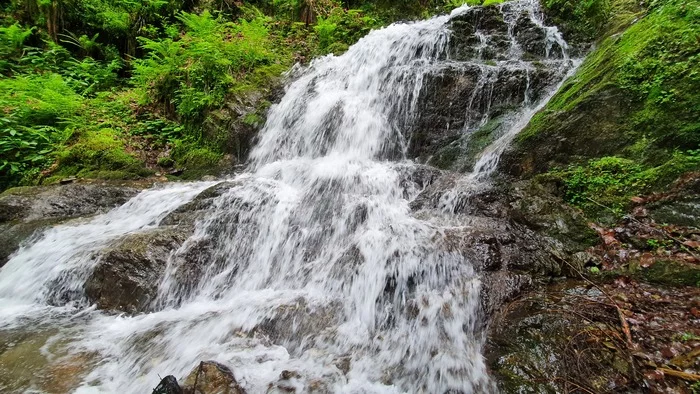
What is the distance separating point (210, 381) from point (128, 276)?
2.21 metres

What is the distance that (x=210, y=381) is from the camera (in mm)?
2717

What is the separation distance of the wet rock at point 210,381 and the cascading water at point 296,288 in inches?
7.5

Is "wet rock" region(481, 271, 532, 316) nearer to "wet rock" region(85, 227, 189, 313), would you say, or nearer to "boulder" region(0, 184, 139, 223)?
"wet rock" region(85, 227, 189, 313)

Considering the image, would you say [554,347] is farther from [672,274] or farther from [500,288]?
[672,274]

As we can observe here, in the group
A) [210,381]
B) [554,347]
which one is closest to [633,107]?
[554,347]

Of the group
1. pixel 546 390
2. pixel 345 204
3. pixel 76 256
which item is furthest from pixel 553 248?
pixel 76 256

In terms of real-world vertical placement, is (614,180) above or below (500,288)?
above

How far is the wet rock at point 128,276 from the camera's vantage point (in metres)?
4.09

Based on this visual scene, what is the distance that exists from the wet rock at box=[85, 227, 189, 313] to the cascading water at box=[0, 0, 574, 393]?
0.42 feet

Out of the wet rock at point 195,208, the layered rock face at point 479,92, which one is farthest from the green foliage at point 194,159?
the layered rock face at point 479,92

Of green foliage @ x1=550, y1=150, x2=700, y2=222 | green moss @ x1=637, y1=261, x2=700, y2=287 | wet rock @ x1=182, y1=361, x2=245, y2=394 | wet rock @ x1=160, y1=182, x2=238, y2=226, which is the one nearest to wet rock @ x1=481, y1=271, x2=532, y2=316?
green moss @ x1=637, y1=261, x2=700, y2=287

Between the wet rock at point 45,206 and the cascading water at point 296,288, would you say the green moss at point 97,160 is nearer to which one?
the wet rock at point 45,206

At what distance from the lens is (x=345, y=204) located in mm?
5223

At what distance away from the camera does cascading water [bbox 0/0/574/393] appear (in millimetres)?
3113
